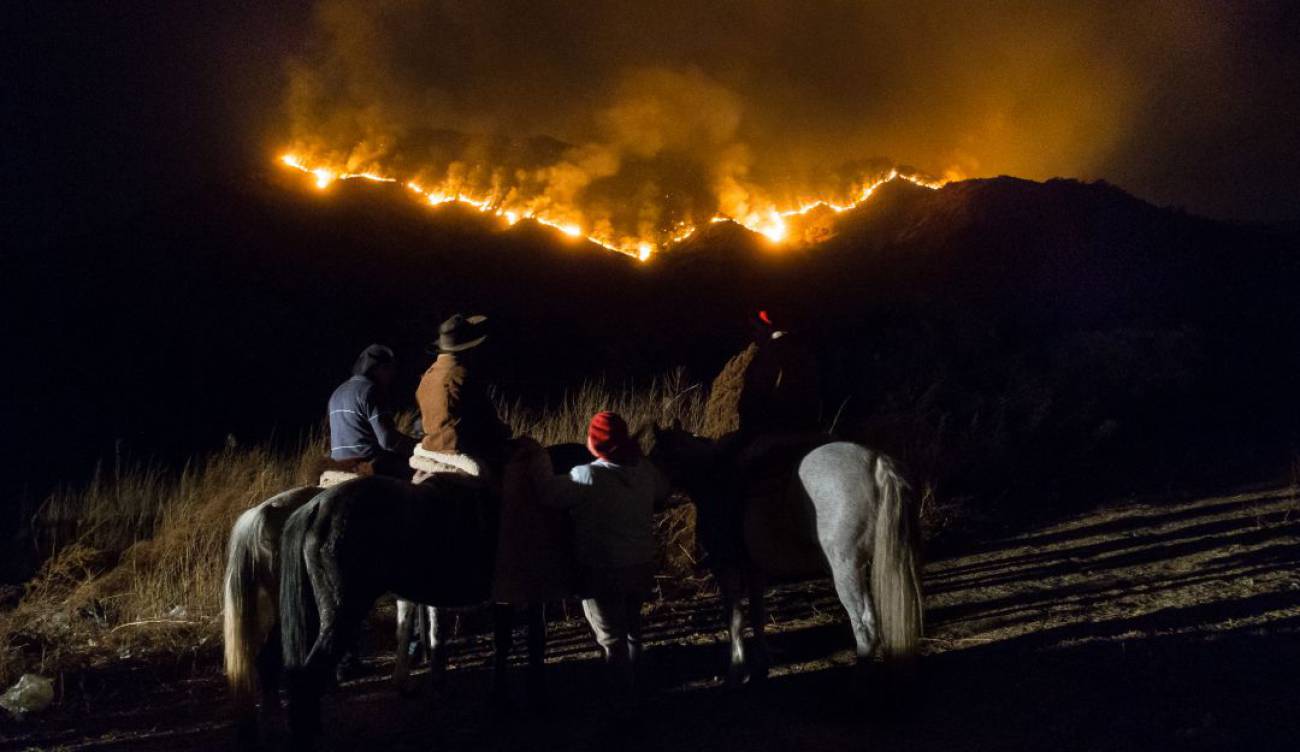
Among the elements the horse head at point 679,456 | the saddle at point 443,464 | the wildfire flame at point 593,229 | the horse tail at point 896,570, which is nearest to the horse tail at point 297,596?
the saddle at point 443,464

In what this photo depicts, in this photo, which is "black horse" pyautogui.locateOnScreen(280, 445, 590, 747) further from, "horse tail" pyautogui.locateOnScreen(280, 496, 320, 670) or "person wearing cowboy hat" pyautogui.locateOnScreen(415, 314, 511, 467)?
"person wearing cowboy hat" pyautogui.locateOnScreen(415, 314, 511, 467)

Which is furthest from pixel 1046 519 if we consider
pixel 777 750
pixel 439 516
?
pixel 439 516

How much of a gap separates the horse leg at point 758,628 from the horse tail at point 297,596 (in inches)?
102

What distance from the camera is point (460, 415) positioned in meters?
5.24

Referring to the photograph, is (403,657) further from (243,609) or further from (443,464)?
(443,464)

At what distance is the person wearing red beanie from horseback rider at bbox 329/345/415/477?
1654mm

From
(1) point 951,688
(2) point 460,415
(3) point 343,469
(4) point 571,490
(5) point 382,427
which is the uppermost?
(5) point 382,427

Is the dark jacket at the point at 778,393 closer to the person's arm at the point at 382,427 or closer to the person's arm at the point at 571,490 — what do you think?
the person's arm at the point at 571,490

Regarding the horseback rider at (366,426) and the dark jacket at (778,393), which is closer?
the dark jacket at (778,393)

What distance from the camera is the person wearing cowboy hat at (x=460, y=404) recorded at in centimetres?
522

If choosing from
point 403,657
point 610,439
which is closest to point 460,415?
point 610,439

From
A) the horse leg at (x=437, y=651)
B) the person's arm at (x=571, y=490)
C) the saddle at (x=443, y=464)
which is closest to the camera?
the person's arm at (x=571, y=490)

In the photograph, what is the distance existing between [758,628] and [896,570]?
122cm

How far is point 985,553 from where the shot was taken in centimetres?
859
